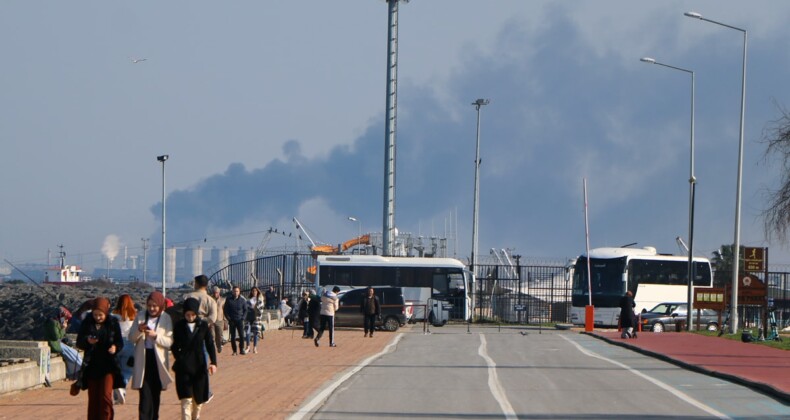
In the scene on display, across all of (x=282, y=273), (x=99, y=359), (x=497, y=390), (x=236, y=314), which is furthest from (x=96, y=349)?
(x=282, y=273)

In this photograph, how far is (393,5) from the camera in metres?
56.4

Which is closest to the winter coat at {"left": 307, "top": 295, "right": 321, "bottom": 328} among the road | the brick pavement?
the brick pavement

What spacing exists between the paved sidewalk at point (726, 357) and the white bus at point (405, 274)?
62.7 feet

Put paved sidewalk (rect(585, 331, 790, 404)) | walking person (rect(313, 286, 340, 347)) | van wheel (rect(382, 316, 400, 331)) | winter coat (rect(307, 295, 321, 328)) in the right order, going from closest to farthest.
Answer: paved sidewalk (rect(585, 331, 790, 404)), walking person (rect(313, 286, 340, 347)), winter coat (rect(307, 295, 321, 328)), van wheel (rect(382, 316, 400, 331))

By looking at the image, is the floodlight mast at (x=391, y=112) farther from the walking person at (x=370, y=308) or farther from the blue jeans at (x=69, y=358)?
the blue jeans at (x=69, y=358)

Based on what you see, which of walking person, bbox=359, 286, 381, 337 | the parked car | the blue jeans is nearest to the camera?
the blue jeans

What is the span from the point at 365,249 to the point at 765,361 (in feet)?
169

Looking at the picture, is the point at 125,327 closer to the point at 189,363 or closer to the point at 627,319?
the point at 189,363

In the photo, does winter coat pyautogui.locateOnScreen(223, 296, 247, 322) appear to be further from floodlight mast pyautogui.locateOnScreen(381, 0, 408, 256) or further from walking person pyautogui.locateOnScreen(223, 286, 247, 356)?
floodlight mast pyautogui.locateOnScreen(381, 0, 408, 256)

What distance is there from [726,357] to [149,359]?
16578 mm

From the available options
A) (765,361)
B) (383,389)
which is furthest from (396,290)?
(383,389)

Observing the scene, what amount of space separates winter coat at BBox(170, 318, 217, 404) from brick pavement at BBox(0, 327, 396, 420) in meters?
1.59

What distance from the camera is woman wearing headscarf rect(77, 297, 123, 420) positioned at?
12.1 meters

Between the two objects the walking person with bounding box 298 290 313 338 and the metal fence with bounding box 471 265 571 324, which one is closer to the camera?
the walking person with bounding box 298 290 313 338
